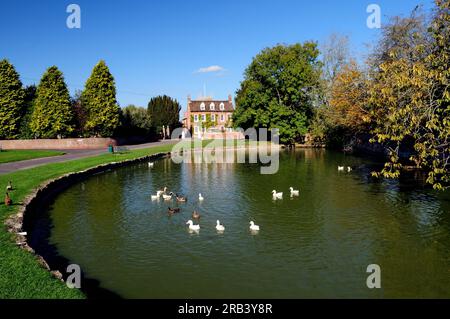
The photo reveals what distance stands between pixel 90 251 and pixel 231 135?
303ft

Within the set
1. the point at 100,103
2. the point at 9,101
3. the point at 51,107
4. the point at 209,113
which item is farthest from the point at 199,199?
the point at 209,113

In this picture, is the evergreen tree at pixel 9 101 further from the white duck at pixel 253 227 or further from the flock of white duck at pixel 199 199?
the white duck at pixel 253 227

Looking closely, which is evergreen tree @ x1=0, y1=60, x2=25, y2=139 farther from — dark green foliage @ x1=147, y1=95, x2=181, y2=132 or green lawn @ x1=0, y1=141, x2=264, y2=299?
green lawn @ x1=0, y1=141, x2=264, y2=299

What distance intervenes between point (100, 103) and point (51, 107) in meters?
8.08

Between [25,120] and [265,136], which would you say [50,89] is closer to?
[25,120]

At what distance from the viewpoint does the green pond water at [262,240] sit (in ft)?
43.9

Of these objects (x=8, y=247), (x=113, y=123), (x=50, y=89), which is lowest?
(x=8, y=247)

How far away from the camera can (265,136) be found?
271 feet

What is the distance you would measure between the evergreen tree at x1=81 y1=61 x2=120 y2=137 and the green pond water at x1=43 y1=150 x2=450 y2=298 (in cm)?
3750

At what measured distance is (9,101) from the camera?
6316 centimetres

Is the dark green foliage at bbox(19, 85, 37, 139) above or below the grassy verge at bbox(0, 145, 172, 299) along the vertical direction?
above

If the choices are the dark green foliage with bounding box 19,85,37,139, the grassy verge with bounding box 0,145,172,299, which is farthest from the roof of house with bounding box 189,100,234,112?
the grassy verge with bounding box 0,145,172,299

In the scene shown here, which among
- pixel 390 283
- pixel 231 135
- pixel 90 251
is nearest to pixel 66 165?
pixel 90 251

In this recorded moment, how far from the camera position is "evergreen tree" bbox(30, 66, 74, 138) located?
62.7 m
